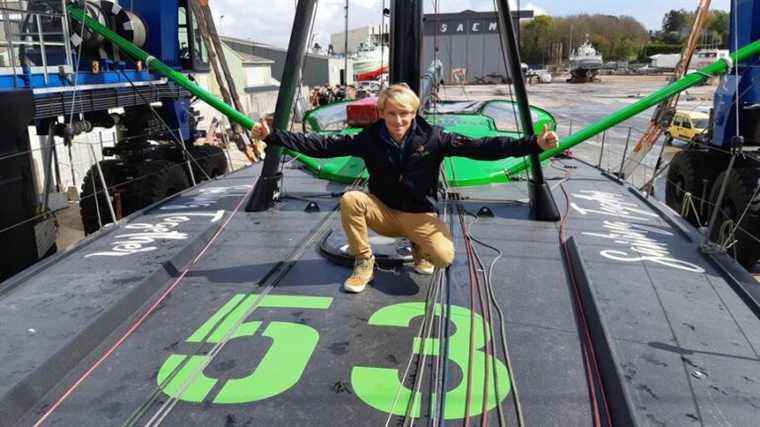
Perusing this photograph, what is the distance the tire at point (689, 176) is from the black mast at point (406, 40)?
195 inches

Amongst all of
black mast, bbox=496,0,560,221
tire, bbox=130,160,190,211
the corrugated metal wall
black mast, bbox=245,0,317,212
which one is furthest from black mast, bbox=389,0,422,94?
the corrugated metal wall

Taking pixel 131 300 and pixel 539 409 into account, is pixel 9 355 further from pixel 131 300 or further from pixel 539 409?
pixel 539 409

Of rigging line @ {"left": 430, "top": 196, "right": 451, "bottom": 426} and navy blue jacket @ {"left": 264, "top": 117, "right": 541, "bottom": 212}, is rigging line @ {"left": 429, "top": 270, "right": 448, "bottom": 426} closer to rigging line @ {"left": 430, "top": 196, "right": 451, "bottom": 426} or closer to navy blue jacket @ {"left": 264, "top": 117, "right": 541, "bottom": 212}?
rigging line @ {"left": 430, "top": 196, "right": 451, "bottom": 426}

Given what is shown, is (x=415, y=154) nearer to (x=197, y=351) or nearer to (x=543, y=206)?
(x=197, y=351)

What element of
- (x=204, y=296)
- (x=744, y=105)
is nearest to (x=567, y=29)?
(x=744, y=105)

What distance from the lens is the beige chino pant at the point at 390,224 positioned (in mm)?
3555

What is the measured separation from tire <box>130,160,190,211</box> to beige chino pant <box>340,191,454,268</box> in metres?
4.69

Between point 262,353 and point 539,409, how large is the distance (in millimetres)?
1335

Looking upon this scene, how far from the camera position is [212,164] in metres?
9.88

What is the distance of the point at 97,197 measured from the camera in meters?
7.64

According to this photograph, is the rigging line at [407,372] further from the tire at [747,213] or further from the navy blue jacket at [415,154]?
the tire at [747,213]

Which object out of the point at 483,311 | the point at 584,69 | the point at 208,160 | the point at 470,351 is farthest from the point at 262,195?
the point at 584,69

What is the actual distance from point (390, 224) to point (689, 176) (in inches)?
257

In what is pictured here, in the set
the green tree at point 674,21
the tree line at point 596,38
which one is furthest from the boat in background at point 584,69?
the green tree at point 674,21
